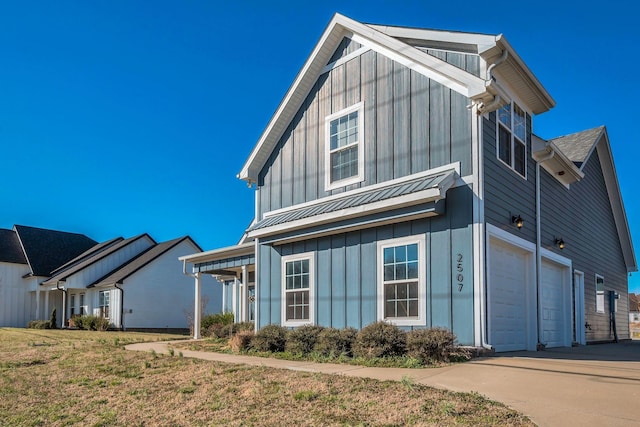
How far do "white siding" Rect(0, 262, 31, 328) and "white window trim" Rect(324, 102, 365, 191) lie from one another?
1156 inches

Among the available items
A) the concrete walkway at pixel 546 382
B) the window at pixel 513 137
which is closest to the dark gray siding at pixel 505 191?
the window at pixel 513 137

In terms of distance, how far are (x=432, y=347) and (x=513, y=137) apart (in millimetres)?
5530

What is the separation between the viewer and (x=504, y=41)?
9.83 m

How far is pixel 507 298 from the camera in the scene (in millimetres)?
10875

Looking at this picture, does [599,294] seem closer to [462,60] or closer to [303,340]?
[462,60]

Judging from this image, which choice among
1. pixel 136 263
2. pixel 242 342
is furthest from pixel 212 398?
pixel 136 263

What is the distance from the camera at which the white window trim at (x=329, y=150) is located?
1202 cm

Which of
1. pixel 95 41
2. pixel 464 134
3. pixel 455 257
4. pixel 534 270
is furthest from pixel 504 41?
pixel 95 41

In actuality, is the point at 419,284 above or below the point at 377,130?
below

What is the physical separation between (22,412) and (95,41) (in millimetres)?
14795

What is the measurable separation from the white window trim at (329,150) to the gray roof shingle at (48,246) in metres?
27.6

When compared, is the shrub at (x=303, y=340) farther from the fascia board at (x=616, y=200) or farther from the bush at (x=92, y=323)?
the bush at (x=92, y=323)

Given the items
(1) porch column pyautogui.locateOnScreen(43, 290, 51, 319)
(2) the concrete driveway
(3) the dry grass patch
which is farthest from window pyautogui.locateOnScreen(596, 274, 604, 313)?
(1) porch column pyautogui.locateOnScreen(43, 290, 51, 319)

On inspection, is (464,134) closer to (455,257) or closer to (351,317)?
(455,257)
